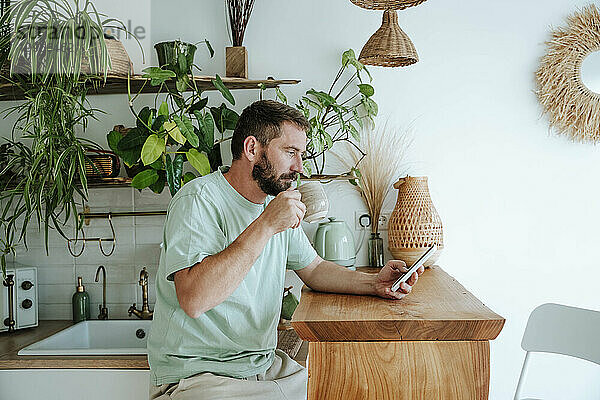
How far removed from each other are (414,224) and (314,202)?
1.43ft

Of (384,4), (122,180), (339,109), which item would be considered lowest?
(122,180)

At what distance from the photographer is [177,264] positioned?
1.82 meters

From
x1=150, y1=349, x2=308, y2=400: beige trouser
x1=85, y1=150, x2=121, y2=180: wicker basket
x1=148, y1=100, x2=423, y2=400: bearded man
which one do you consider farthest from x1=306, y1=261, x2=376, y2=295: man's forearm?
x1=85, y1=150, x2=121, y2=180: wicker basket

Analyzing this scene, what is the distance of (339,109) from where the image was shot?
2.95 metres

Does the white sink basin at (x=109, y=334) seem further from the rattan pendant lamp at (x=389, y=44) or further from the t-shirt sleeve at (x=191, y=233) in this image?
the rattan pendant lamp at (x=389, y=44)

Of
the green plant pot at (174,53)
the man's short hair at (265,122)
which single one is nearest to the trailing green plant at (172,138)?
the green plant pot at (174,53)

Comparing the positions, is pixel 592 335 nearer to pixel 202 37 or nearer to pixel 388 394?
pixel 388 394

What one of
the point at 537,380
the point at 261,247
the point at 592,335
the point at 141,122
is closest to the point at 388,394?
the point at 261,247

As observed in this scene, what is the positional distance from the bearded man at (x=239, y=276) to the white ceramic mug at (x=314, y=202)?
0.56m

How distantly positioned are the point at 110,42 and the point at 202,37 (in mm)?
487

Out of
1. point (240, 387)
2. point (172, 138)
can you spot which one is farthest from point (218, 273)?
point (172, 138)

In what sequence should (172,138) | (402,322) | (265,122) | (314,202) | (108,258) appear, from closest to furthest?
(402,322) < (265,122) < (172,138) < (314,202) < (108,258)

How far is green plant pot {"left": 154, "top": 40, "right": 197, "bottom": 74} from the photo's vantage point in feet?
9.13

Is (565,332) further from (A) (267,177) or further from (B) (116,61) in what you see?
(B) (116,61)
